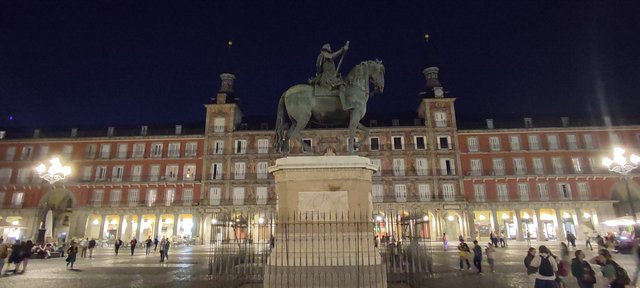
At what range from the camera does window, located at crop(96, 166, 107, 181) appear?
40.5 metres

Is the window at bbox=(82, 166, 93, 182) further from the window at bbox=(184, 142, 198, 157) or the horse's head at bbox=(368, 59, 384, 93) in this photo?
the horse's head at bbox=(368, 59, 384, 93)

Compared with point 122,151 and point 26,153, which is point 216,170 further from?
point 26,153

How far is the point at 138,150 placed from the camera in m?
41.4

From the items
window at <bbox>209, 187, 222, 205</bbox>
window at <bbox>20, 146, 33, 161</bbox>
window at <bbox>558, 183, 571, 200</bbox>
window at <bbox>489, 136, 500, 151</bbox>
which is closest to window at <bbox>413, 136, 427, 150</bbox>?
window at <bbox>489, 136, 500, 151</bbox>

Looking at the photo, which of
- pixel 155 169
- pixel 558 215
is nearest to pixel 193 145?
pixel 155 169

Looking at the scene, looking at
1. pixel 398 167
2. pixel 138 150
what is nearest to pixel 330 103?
pixel 398 167

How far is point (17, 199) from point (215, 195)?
71.0 ft

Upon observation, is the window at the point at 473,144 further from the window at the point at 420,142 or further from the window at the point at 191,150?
the window at the point at 191,150

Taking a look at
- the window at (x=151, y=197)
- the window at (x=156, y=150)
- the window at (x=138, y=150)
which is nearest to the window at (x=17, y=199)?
the window at (x=138, y=150)

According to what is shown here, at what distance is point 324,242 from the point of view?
686 cm

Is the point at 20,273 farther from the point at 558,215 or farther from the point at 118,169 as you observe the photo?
the point at 558,215

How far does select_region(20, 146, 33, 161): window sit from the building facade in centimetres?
12

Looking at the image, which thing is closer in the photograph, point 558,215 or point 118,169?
point 558,215

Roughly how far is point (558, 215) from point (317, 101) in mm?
38037
